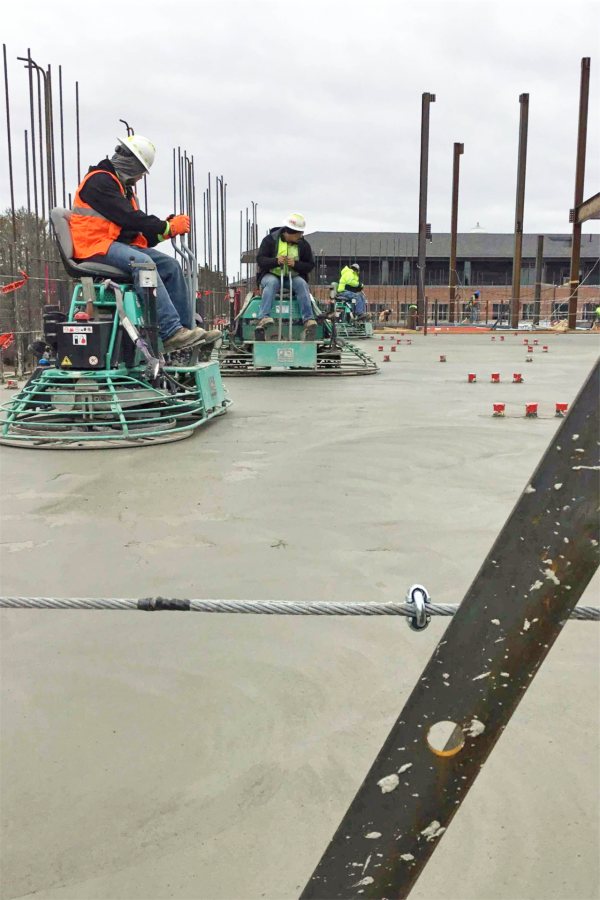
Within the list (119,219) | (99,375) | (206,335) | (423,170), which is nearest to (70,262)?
(119,219)

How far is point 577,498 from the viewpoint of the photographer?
0.82m

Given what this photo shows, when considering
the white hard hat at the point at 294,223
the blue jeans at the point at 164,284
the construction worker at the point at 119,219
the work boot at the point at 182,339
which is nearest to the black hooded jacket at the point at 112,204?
the construction worker at the point at 119,219

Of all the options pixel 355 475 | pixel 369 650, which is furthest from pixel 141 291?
pixel 369 650

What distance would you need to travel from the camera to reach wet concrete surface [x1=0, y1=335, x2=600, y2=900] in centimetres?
124

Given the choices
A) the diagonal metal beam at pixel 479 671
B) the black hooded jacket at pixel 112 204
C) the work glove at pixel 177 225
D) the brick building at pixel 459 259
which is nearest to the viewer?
the diagonal metal beam at pixel 479 671

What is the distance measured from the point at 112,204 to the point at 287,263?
4.24m

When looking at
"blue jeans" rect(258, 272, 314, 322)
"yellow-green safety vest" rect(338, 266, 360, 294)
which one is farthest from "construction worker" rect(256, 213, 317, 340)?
"yellow-green safety vest" rect(338, 266, 360, 294)

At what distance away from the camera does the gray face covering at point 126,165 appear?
4.93 m

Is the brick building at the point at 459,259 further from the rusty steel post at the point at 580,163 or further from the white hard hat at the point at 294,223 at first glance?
the white hard hat at the point at 294,223

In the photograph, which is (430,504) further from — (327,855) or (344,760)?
(327,855)

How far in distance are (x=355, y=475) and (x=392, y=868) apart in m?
2.85

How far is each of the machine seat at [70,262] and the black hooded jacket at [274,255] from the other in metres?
4.15

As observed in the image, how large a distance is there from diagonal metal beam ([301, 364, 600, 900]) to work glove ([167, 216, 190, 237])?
463cm

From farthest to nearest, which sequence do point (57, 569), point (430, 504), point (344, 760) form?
point (430, 504) < point (57, 569) < point (344, 760)
